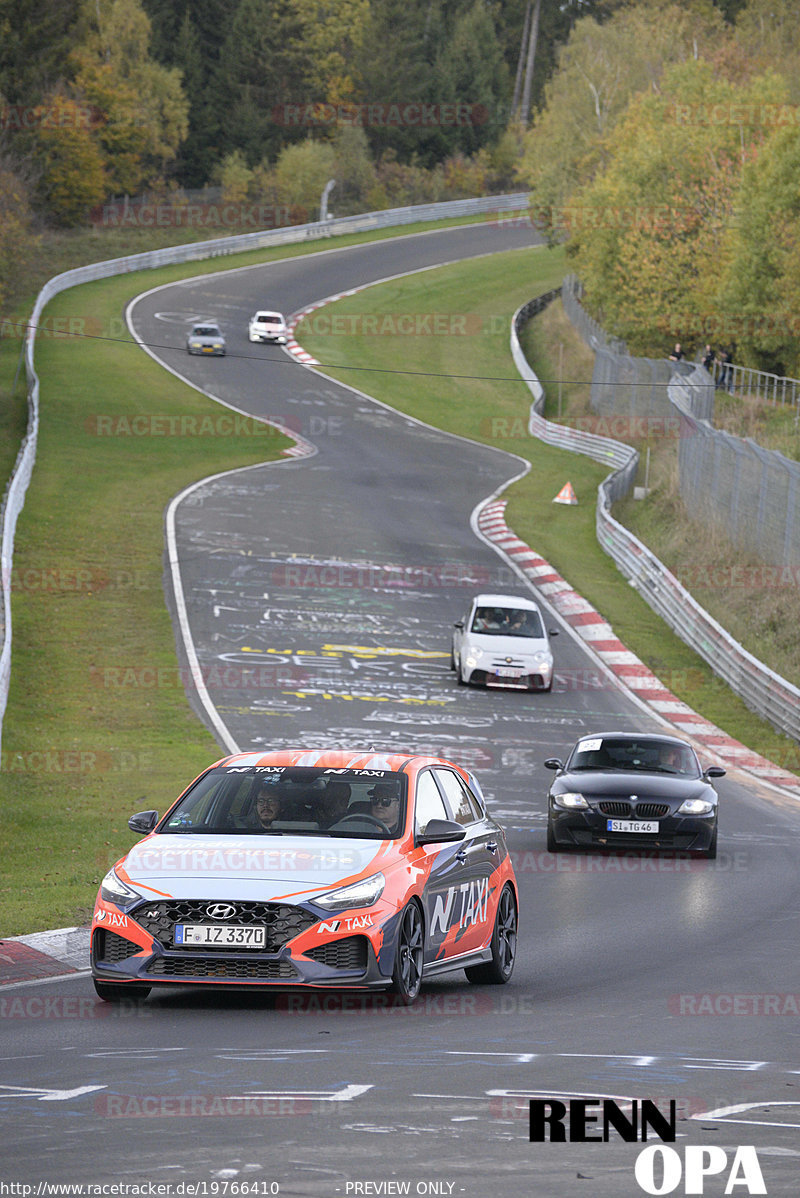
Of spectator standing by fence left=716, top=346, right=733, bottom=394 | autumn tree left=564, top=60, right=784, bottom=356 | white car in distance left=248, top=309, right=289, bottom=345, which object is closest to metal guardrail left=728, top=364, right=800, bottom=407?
spectator standing by fence left=716, top=346, right=733, bottom=394

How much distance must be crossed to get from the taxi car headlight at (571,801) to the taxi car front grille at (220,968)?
925 cm

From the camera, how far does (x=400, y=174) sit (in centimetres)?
11681

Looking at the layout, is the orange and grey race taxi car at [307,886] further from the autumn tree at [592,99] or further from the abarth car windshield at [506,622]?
the autumn tree at [592,99]

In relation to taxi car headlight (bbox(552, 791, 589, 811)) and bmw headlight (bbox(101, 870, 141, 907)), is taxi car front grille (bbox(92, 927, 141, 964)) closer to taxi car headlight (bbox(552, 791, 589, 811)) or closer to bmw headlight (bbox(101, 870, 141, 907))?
bmw headlight (bbox(101, 870, 141, 907))

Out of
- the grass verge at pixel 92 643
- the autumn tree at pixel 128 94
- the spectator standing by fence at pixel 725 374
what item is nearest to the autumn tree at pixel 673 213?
the spectator standing by fence at pixel 725 374

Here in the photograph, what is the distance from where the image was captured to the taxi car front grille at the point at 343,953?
9.10 metres

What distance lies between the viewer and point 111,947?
30.7ft

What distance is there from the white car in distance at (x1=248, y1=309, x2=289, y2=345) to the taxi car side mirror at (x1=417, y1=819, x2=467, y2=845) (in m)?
61.4

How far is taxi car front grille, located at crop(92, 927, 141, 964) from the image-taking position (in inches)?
364

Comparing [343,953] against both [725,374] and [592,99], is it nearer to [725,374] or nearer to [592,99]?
[725,374]

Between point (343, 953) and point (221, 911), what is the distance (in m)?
0.69

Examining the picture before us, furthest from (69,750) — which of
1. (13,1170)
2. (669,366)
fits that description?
(669,366)

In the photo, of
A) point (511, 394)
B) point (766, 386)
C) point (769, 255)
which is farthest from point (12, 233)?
point (766, 386)

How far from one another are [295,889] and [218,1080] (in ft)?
6.39
